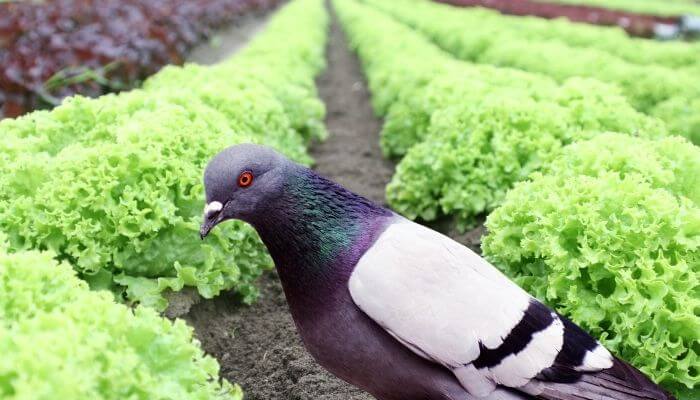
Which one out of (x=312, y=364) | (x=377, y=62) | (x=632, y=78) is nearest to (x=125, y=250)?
(x=312, y=364)

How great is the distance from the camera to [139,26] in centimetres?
1276

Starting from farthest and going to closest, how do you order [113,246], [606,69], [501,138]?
[606,69] < [501,138] < [113,246]

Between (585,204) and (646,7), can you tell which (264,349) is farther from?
(646,7)

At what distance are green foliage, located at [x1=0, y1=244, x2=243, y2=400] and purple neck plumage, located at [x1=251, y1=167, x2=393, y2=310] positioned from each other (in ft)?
1.91

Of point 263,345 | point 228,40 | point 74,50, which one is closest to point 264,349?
point 263,345

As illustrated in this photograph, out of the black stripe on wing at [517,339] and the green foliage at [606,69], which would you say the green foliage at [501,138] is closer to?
the green foliage at [606,69]

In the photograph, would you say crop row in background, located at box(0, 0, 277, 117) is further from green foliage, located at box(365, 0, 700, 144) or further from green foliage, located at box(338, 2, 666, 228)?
green foliage, located at box(365, 0, 700, 144)

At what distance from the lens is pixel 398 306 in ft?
9.45

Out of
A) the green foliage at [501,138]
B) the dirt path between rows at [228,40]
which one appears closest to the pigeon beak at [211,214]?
the green foliage at [501,138]

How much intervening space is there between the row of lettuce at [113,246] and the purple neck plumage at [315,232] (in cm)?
57

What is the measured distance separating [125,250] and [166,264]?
0.26m

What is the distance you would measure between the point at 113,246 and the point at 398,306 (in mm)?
2015

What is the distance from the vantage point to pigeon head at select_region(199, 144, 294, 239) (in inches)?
123

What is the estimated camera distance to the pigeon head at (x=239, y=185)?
3.13 metres
